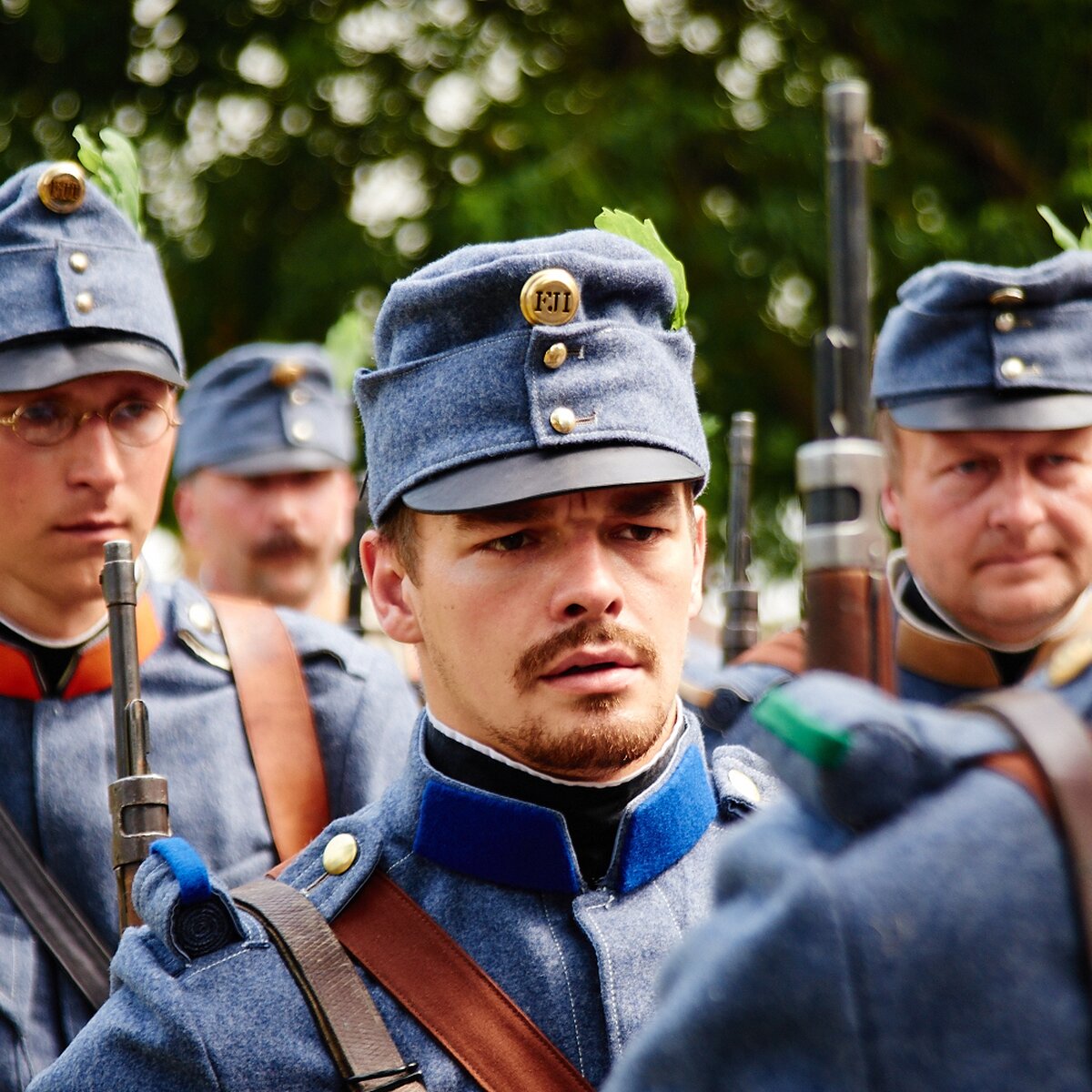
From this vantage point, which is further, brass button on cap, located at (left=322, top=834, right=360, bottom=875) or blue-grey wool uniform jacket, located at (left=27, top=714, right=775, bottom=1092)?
brass button on cap, located at (left=322, top=834, right=360, bottom=875)

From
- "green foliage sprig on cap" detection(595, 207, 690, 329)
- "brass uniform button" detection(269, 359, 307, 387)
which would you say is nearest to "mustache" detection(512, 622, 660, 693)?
"green foliage sprig on cap" detection(595, 207, 690, 329)

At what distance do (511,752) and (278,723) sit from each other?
4.54ft

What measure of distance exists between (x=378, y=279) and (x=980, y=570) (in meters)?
5.72

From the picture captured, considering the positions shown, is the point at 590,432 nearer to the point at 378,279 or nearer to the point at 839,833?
the point at 839,833

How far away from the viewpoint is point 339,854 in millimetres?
2723

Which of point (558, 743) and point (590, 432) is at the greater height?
point (590, 432)

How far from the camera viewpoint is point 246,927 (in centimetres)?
257

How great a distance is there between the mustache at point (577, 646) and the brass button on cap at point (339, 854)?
0.37 m

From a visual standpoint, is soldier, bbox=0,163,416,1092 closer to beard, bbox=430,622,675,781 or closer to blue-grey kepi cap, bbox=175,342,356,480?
beard, bbox=430,622,675,781

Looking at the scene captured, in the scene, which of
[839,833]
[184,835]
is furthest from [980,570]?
[839,833]

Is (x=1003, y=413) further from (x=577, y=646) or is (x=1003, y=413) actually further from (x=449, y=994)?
(x=449, y=994)

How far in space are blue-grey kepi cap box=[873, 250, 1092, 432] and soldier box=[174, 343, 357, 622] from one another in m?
2.64

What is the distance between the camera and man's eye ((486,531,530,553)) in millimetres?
2617

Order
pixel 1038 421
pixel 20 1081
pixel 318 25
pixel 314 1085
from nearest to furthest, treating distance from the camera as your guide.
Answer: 1. pixel 314 1085
2. pixel 20 1081
3. pixel 1038 421
4. pixel 318 25
